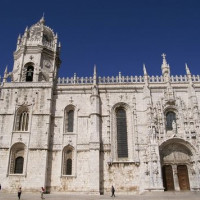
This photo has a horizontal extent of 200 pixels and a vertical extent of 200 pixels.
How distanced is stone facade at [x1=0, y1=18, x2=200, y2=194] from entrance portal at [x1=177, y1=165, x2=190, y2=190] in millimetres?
93

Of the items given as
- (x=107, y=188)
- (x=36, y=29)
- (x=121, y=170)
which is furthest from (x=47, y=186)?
(x=36, y=29)

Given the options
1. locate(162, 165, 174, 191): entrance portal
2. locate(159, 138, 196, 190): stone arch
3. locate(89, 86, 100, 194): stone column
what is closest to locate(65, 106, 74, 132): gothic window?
locate(89, 86, 100, 194): stone column

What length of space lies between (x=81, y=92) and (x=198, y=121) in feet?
42.9

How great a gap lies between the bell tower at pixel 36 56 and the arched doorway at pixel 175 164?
594 inches

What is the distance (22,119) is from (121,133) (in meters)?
11.0

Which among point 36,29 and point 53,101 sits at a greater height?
point 36,29

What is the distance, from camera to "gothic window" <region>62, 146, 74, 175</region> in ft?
76.7

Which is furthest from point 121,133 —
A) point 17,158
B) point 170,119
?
point 17,158

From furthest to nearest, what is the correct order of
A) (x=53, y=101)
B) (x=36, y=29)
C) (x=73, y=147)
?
(x=36, y=29)
(x=53, y=101)
(x=73, y=147)

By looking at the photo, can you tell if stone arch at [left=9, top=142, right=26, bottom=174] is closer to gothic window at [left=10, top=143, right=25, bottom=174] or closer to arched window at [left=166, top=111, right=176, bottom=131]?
gothic window at [left=10, top=143, right=25, bottom=174]

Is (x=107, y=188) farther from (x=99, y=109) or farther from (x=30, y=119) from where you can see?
(x=30, y=119)

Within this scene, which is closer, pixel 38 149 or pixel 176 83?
pixel 38 149

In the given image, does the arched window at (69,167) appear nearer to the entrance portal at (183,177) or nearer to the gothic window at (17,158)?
the gothic window at (17,158)

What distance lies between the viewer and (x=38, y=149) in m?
23.2
